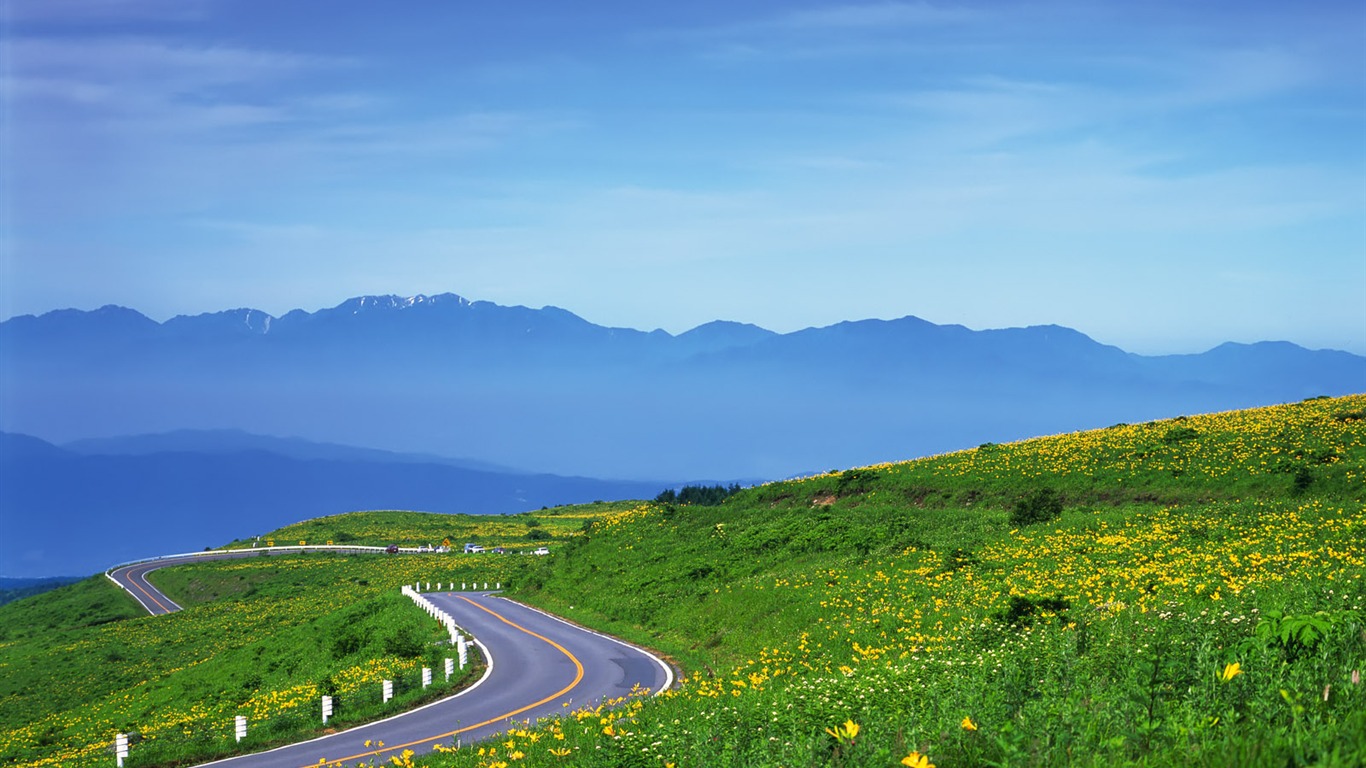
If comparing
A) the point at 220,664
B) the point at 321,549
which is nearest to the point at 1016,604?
the point at 220,664

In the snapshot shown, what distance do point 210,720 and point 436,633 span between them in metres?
9.56

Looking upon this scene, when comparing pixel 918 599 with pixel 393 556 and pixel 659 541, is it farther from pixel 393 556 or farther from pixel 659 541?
pixel 393 556

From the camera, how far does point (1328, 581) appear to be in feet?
51.7

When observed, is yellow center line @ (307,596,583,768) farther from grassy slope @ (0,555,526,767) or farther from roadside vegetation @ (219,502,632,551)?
roadside vegetation @ (219,502,632,551)

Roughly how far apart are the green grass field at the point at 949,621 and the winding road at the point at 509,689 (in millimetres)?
1982

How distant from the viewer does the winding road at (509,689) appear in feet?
67.6

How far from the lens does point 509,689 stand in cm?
2639

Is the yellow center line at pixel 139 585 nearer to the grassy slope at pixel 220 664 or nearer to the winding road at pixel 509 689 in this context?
the grassy slope at pixel 220 664

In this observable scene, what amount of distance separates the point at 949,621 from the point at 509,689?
12.3 meters

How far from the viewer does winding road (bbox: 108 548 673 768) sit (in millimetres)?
20594

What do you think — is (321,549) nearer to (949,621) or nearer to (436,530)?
(436,530)

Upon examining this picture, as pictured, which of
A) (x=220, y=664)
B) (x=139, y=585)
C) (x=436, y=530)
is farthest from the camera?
(x=436, y=530)

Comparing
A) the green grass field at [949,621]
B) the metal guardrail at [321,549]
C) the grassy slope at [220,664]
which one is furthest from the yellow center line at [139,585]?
the green grass field at [949,621]

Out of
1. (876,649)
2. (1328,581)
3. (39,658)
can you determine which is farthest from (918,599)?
(39,658)
